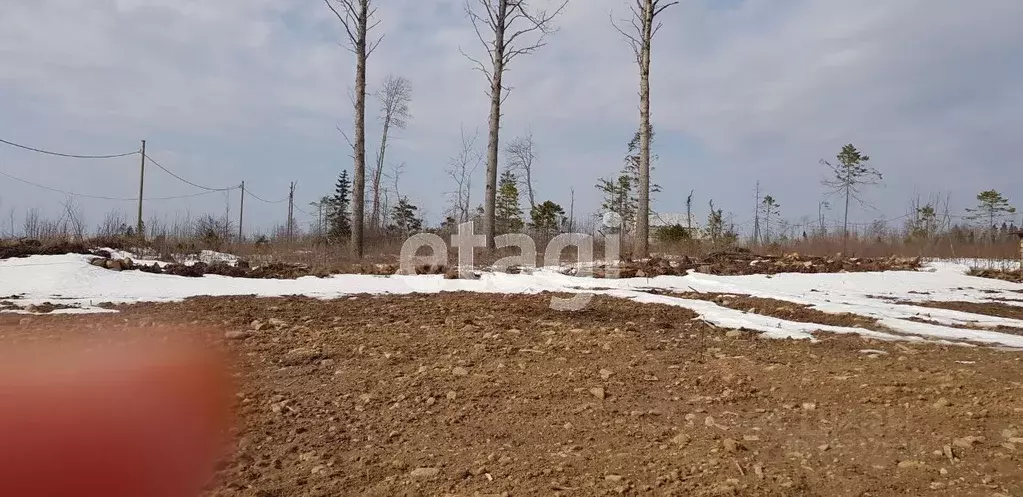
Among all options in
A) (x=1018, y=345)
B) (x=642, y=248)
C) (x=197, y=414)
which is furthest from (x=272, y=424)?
(x=642, y=248)

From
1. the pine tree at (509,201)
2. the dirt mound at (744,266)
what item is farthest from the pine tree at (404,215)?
the dirt mound at (744,266)

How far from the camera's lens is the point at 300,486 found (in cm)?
205

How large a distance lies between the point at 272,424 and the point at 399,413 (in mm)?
573

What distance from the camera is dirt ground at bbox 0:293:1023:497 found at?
2031 mm

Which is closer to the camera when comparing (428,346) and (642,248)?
(428,346)

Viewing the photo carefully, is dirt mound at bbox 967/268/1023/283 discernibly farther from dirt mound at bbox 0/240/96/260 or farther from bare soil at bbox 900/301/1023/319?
dirt mound at bbox 0/240/96/260

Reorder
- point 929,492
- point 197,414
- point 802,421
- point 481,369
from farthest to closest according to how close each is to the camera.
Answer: point 481,369 < point 197,414 < point 802,421 < point 929,492

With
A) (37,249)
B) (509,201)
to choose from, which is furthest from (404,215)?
(37,249)

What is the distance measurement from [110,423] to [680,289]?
704 cm

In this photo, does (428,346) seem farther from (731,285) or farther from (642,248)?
(642,248)

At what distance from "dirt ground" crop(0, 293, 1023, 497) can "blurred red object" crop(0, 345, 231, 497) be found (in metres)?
0.16

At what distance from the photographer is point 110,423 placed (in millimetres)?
2555

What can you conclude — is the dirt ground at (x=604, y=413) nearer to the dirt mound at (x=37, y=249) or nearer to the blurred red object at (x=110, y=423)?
the blurred red object at (x=110, y=423)

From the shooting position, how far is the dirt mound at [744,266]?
10.4 meters
